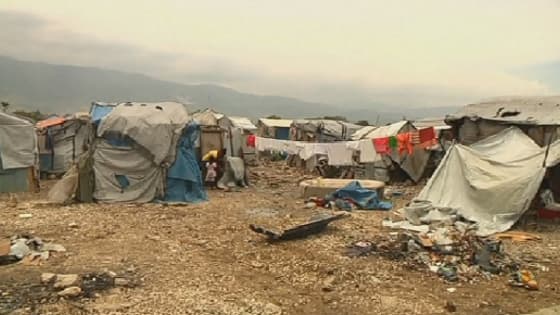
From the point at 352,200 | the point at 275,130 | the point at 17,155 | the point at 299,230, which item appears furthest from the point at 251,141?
the point at 299,230

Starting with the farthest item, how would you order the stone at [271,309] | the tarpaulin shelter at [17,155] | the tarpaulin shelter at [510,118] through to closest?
the tarpaulin shelter at [17,155], the tarpaulin shelter at [510,118], the stone at [271,309]

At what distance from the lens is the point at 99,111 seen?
14.2 metres

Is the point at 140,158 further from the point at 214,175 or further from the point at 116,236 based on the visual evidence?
the point at 116,236

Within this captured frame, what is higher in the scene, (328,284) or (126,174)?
(126,174)

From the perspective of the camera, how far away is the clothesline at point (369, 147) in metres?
16.1

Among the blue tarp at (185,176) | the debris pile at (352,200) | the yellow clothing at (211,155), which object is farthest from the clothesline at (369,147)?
the blue tarp at (185,176)

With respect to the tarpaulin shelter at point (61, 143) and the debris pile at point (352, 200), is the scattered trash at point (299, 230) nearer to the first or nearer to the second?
the debris pile at point (352, 200)

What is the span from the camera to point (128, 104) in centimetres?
1478

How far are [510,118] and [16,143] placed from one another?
12724 millimetres

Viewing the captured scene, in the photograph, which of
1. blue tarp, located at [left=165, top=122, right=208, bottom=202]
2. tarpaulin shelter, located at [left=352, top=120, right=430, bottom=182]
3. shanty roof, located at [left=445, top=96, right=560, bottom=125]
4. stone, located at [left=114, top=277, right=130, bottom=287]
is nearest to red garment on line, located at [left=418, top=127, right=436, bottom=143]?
tarpaulin shelter, located at [left=352, top=120, right=430, bottom=182]

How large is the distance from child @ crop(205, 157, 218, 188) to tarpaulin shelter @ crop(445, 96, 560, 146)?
6.78m

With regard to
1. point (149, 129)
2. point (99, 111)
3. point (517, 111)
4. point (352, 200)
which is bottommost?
point (352, 200)

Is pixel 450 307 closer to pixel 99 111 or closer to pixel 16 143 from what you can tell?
pixel 99 111

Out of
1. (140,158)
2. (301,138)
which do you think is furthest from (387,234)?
(301,138)
